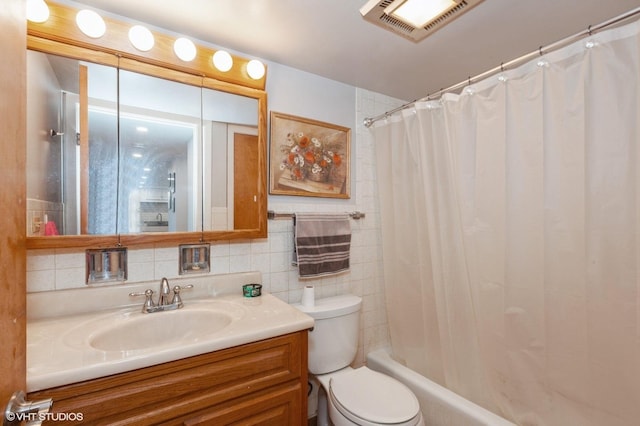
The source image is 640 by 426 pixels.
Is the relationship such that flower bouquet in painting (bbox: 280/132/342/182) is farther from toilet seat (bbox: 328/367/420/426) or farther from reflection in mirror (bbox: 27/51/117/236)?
toilet seat (bbox: 328/367/420/426)

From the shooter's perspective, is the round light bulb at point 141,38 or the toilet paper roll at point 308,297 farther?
the toilet paper roll at point 308,297

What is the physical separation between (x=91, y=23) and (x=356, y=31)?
43.8 inches

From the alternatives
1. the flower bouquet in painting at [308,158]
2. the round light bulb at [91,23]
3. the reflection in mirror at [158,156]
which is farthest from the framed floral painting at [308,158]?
the round light bulb at [91,23]

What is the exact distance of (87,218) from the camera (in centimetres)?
118

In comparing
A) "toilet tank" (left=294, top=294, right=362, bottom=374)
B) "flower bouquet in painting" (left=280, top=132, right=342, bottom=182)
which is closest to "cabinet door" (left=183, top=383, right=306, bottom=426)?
"toilet tank" (left=294, top=294, right=362, bottom=374)

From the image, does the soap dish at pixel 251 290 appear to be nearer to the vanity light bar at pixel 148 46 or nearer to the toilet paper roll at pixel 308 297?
the toilet paper roll at pixel 308 297

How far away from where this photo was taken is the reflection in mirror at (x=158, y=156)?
125 cm

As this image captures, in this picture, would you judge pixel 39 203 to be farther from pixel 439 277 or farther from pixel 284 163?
pixel 439 277

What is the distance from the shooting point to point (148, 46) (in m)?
1.27

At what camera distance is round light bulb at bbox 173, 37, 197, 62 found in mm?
1328

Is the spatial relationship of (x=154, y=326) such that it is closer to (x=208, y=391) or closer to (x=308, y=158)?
(x=208, y=391)

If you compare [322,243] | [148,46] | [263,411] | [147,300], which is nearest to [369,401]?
[263,411]

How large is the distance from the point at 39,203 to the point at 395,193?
1.71 metres

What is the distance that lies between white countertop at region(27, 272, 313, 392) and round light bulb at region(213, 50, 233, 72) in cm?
105
